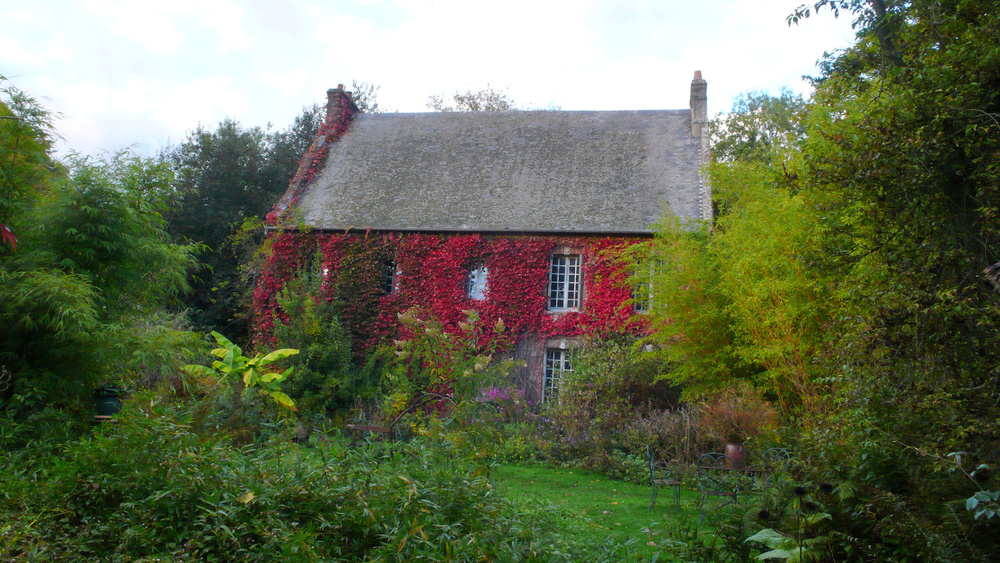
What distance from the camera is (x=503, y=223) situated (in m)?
16.1

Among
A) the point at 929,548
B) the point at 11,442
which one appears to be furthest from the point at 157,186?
the point at 929,548

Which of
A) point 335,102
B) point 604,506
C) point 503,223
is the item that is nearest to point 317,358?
point 503,223

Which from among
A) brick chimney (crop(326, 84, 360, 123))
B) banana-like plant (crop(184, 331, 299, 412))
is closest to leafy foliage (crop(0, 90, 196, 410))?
banana-like plant (crop(184, 331, 299, 412))

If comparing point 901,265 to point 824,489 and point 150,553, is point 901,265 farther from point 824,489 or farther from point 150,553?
point 150,553

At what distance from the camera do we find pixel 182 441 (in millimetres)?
4172

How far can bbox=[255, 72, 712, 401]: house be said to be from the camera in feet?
51.0

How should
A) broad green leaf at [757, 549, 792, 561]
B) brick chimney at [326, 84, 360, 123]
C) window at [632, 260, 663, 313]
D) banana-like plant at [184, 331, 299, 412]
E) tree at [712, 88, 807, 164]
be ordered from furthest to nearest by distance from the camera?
tree at [712, 88, 807, 164], brick chimney at [326, 84, 360, 123], banana-like plant at [184, 331, 299, 412], window at [632, 260, 663, 313], broad green leaf at [757, 549, 792, 561]

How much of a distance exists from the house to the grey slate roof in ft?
0.15

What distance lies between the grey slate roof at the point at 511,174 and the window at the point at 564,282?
38.9 inches

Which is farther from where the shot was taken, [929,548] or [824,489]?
[824,489]

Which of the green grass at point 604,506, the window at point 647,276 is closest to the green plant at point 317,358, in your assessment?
the green grass at point 604,506

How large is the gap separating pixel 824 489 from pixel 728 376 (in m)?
6.76

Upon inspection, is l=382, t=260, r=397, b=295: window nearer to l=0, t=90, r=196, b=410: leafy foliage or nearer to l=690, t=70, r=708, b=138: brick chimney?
l=690, t=70, r=708, b=138: brick chimney

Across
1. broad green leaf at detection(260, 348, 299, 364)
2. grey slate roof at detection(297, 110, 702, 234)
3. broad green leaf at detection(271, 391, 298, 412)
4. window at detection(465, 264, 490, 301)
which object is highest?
grey slate roof at detection(297, 110, 702, 234)
